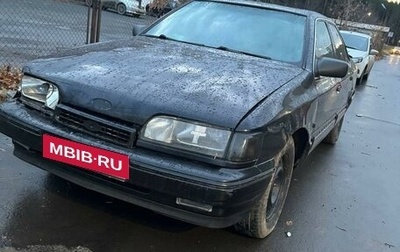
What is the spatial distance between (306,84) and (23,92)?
6.65 feet

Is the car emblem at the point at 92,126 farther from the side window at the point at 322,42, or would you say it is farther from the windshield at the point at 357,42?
the windshield at the point at 357,42

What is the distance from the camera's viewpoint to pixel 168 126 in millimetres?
2516

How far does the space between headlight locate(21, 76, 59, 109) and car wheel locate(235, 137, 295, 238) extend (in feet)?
4.61

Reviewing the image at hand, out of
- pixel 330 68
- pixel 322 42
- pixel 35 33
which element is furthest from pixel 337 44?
pixel 35 33

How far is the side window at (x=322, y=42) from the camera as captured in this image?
13.0 ft

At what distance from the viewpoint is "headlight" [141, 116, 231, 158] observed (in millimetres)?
2465

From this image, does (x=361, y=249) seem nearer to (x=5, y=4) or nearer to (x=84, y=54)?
(x=84, y=54)

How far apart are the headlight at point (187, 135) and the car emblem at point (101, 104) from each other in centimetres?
26

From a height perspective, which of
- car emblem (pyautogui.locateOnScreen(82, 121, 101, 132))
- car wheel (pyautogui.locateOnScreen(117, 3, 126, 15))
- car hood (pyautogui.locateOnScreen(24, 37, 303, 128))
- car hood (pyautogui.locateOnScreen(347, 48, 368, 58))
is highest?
car hood (pyautogui.locateOnScreen(24, 37, 303, 128))

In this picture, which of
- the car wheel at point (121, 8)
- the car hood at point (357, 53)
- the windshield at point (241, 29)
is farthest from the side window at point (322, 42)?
the car wheel at point (121, 8)

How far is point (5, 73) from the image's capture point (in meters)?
5.92

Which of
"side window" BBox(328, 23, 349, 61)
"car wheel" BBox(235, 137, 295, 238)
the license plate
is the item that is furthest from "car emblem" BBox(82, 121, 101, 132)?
"side window" BBox(328, 23, 349, 61)

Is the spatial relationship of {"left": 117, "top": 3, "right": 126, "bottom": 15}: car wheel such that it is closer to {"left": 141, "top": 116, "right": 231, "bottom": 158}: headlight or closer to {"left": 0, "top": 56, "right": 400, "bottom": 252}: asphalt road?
{"left": 0, "top": 56, "right": 400, "bottom": 252}: asphalt road

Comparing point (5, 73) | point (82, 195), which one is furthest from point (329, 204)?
point (5, 73)
